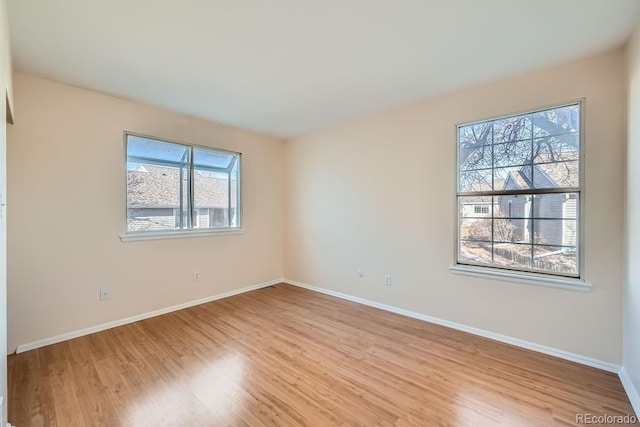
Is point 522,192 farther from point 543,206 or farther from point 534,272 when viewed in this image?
point 534,272

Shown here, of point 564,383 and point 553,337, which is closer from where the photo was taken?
point 564,383

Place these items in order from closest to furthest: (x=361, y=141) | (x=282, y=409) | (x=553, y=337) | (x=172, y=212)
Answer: (x=282, y=409) < (x=553, y=337) < (x=172, y=212) < (x=361, y=141)

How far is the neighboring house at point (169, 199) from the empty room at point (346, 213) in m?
0.03

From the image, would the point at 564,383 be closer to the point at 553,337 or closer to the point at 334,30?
the point at 553,337

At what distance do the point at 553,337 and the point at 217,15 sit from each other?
11.5 ft

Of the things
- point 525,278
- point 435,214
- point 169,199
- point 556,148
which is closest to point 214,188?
point 169,199

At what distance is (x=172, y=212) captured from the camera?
11.2 feet

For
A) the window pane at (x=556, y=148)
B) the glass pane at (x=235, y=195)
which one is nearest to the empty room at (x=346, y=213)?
the window pane at (x=556, y=148)

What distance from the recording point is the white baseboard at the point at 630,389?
5.51ft

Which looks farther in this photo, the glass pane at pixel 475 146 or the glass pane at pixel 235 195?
the glass pane at pixel 235 195

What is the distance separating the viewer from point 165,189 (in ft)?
10.9

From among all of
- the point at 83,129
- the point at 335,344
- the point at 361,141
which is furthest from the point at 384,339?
the point at 83,129

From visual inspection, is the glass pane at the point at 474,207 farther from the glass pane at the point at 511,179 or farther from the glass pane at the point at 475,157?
the glass pane at the point at 475,157

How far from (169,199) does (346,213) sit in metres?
2.27
